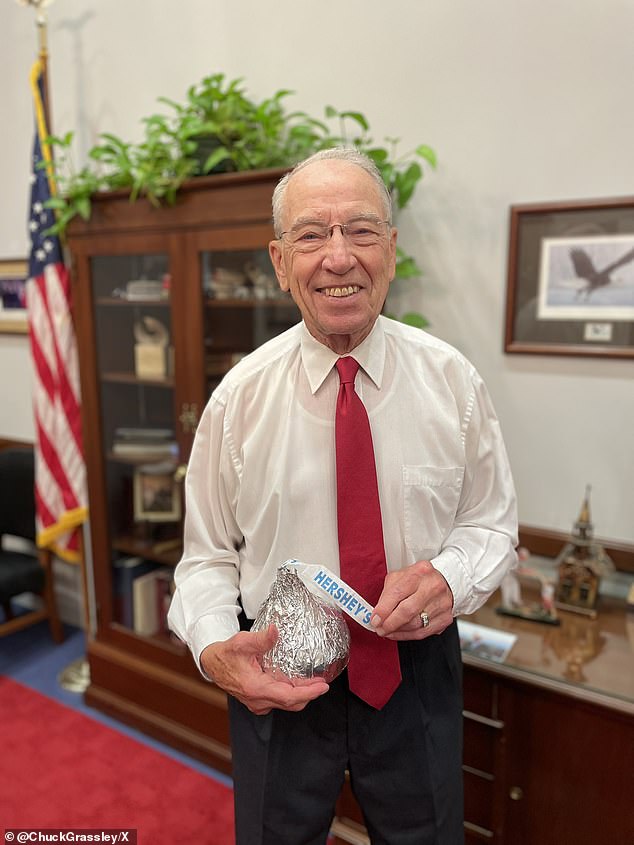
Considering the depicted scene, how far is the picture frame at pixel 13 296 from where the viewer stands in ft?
10.6

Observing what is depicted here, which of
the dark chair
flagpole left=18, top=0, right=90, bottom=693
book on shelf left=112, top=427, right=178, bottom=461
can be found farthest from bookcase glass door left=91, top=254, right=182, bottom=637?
the dark chair

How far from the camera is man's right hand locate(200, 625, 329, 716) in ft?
3.24

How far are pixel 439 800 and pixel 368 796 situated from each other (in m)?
0.13

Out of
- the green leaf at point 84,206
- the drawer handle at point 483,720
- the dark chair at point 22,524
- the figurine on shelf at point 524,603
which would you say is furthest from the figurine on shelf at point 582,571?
the dark chair at point 22,524

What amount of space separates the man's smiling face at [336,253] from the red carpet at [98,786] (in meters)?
1.76

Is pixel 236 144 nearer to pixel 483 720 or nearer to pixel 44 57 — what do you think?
pixel 44 57

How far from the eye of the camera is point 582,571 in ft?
5.66

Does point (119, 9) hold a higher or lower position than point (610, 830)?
higher

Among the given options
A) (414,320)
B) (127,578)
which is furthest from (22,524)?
(414,320)

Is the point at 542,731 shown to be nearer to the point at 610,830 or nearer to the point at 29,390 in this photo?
the point at 610,830

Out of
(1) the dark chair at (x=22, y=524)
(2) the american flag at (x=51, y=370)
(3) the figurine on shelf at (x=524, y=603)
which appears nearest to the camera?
(3) the figurine on shelf at (x=524, y=603)

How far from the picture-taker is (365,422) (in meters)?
1.11

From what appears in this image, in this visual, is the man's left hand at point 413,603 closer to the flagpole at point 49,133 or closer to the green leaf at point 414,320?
the green leaf at point 414,320

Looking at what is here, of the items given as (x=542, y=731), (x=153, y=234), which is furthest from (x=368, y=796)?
(x=153, y=234)
